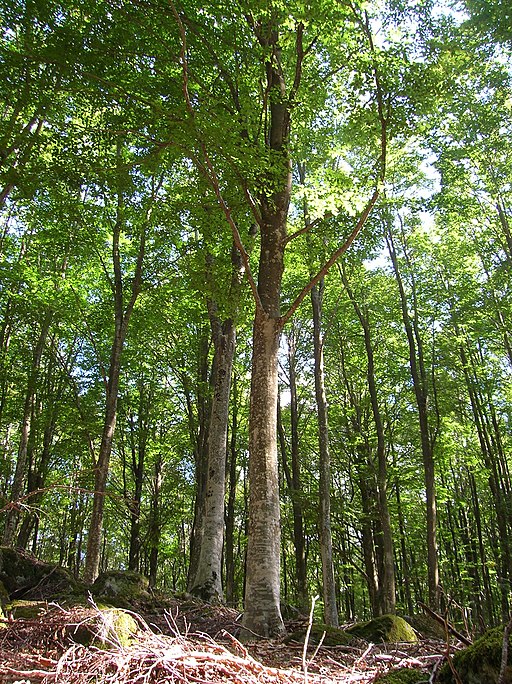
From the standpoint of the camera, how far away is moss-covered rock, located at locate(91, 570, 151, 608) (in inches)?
296

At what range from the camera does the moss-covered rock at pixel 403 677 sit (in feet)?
6.83

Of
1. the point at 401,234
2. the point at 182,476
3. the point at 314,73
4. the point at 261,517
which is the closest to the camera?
the point at 261,517

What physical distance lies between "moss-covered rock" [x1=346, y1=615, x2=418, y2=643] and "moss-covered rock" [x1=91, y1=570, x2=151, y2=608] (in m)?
3.76

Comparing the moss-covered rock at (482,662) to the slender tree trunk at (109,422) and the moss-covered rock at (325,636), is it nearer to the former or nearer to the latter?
the moss-covered rock at (325,636)

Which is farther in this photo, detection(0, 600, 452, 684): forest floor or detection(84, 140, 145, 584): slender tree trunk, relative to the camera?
detection(84, 140, 145, 584): slender tree trunk

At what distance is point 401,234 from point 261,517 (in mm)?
14713

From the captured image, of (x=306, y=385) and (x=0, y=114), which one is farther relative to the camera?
(x=306, y=385)

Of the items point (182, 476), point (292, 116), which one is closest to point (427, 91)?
point (292, 116)

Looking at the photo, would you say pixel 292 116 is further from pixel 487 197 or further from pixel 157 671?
pixel 487 197

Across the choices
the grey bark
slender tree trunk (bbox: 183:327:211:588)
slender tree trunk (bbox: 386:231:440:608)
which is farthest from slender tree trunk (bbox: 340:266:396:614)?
the grey bark

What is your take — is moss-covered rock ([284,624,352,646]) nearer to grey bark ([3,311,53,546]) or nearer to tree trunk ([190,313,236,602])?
tree trunk ([190,313,236,602])

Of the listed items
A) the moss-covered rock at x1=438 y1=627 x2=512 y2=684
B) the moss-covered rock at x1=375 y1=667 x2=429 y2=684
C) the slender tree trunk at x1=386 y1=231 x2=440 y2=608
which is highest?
the slender tree trunk at x1=386 y1=231 x2=440 y2=608

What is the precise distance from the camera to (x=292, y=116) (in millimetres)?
8203

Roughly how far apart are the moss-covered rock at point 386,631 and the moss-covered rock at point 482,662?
14.7ft
